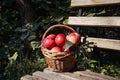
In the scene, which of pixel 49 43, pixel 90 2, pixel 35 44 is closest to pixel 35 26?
pixel 35 44

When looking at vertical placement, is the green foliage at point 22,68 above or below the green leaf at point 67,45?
below

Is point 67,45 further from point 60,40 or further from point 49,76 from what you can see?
point 49,76

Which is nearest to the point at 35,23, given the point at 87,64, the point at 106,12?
the point at 106,12

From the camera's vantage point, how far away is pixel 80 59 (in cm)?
257

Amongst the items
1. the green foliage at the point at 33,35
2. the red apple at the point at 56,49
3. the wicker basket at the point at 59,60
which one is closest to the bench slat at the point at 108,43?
the green foliage at the point at 33,35

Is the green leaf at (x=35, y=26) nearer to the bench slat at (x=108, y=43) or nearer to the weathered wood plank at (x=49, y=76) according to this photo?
the bench slat at (x=108, y=43)

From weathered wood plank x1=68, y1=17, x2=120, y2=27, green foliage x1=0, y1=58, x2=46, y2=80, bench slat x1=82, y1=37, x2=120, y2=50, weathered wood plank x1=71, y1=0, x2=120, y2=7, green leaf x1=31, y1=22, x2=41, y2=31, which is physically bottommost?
green foliage x1=0, y1=58, x2=46, y2=80

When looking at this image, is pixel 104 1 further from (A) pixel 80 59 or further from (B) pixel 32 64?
(B) pixel 32 64

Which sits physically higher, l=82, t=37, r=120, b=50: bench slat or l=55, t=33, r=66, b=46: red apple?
l=55, t=33, r=66, b=46: red apple

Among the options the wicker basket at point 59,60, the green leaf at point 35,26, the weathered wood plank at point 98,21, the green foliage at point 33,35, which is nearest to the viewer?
the wicker basket at point 59,60

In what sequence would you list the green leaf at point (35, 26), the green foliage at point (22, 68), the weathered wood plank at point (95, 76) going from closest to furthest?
1. the weathered wood plank at point (95, 76)
2. the green foliage at point (22, 68)
3. the green leaf at point (35, 26)

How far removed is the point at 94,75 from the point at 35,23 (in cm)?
184

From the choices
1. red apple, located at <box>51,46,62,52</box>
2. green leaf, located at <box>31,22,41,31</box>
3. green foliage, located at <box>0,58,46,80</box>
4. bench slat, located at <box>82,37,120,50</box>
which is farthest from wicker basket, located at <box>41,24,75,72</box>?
green leaf, located at <box>31,22,41,31</box>

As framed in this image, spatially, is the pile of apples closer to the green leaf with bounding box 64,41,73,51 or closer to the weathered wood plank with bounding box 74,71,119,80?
the green leaf with bounding box 64,41,73,51
